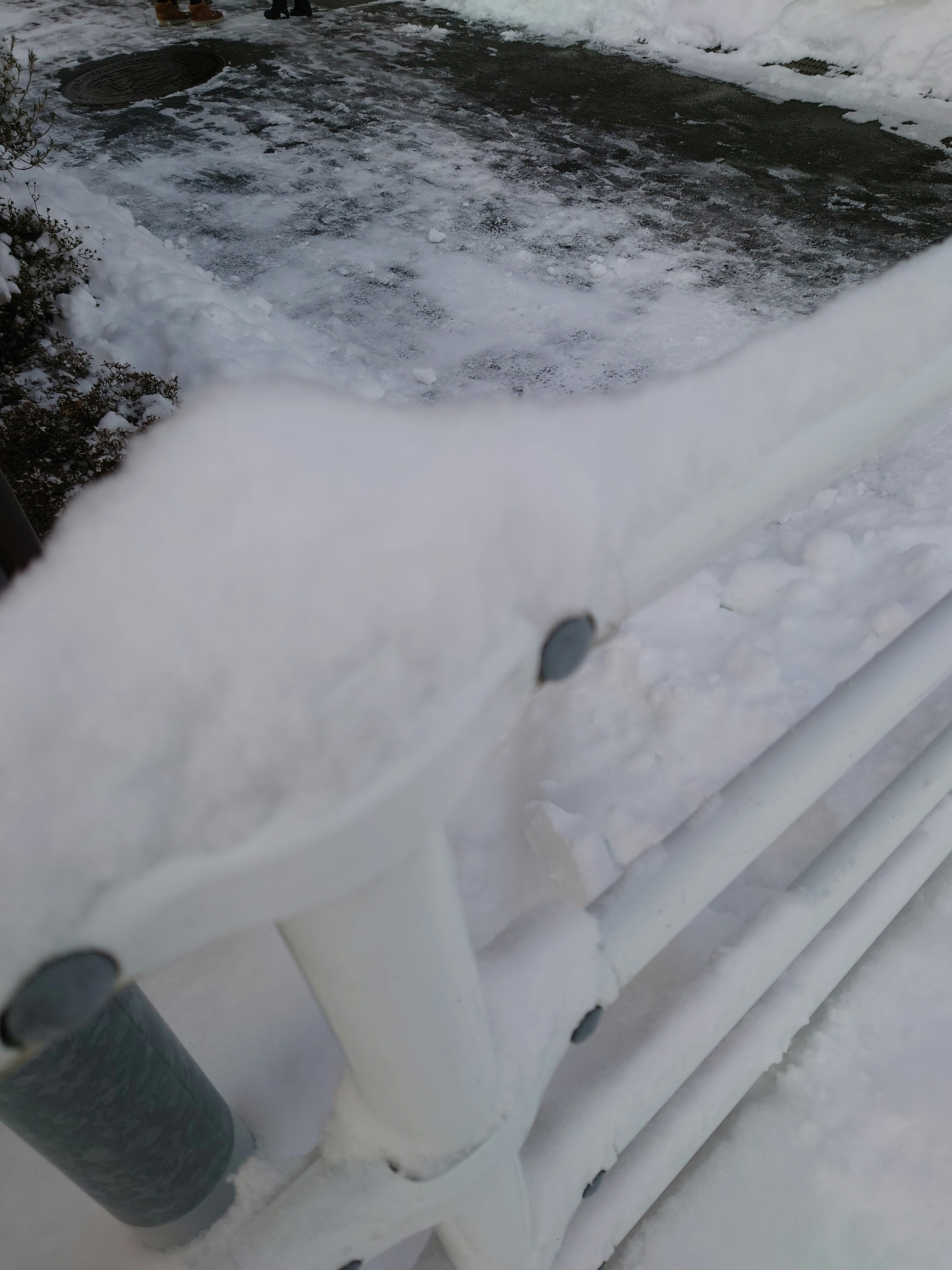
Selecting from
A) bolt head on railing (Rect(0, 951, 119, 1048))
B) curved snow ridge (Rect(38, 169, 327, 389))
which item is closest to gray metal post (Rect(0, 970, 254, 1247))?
bolt head on railing (Rect(0, 951, 119, 1048))

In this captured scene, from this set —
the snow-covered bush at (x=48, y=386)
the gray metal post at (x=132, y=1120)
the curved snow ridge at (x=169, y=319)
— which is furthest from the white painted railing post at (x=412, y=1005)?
the curved snow ridge at (x=169, y=319)

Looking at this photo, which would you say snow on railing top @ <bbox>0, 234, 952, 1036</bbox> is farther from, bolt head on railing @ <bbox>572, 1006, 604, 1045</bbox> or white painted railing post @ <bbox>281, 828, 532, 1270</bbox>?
bolt head on railing @ <bbox>572, 1006, 604, 1045</bbox>

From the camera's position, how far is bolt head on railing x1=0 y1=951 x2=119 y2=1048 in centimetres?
33

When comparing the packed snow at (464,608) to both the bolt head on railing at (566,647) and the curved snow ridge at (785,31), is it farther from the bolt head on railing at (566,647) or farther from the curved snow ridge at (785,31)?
the curved snow ridge at (785,31)

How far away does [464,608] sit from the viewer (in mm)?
384

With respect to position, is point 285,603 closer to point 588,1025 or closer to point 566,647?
point 566,647

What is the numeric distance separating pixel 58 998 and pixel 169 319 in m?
3.42

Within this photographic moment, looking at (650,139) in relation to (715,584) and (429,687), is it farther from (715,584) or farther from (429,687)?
(429,687)

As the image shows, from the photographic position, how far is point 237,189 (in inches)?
191

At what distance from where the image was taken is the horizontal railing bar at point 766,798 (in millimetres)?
782

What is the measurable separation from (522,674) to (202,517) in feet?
0.52

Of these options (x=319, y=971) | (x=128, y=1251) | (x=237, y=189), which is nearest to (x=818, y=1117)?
(x=128, y=1251)

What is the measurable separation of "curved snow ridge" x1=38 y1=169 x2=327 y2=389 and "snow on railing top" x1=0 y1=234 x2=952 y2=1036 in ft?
8.41

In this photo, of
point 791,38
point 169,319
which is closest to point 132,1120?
point 169,319
